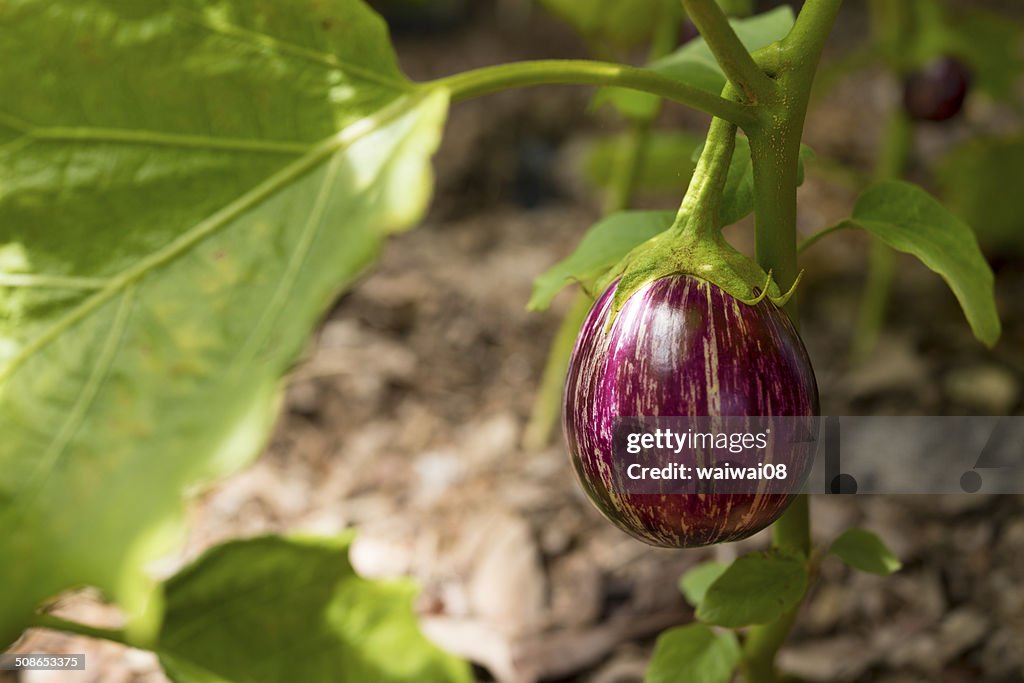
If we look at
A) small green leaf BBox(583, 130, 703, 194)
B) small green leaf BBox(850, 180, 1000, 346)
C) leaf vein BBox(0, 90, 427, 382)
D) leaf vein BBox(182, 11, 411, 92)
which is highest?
leaf vein BBox(182, 11, 411, 92)

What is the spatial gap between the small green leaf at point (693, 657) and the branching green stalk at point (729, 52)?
12.5 inches

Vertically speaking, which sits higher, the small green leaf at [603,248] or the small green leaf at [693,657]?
the small green leaf at [603,248]

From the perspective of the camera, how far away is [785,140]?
1.49 ft

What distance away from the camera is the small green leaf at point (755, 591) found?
52 centimetres

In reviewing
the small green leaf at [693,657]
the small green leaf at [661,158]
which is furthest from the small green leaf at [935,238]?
the small green leaf at [661,158]

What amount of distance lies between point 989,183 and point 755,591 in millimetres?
1178

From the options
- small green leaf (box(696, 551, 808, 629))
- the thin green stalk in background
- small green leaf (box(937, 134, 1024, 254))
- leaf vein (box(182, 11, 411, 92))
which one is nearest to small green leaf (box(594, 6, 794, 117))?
leaf vein (box(182, 11, 411, 92))

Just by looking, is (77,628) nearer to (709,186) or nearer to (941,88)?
(709,186)

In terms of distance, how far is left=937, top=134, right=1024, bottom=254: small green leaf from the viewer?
1.46 m

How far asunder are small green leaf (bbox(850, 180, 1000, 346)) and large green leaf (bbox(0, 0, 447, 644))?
0.24 m

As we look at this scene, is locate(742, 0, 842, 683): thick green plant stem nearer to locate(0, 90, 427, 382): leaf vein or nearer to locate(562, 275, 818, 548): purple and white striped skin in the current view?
locate(562, 275, 818, 548): purple and white striped skin

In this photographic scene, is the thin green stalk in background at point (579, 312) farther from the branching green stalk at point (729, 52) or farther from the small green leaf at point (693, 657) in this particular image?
the branching green stalk at point (729, 52)

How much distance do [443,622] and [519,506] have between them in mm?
183

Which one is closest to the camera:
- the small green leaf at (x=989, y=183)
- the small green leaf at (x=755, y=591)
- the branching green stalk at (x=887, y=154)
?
the small green leaf at (x=755, y=591)
